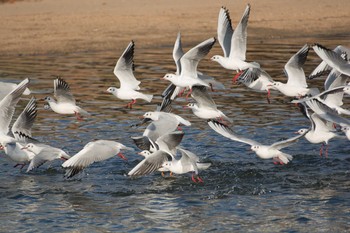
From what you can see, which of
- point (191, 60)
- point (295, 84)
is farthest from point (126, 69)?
point (295, 84)

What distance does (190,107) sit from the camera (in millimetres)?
14641

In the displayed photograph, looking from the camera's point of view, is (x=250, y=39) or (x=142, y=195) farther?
(x=250, y=39)

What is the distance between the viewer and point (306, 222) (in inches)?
440

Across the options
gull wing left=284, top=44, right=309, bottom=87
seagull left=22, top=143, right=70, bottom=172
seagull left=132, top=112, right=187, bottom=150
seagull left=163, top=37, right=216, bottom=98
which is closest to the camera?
seagull left=22, top=143, right=70, bottom=172

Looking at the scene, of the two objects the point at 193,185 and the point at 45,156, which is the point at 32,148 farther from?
the point at 193,185

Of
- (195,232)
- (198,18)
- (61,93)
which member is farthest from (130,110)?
(198,18)

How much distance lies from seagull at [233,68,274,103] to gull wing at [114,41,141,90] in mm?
1912

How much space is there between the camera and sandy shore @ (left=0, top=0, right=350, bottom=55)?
26.2 meters

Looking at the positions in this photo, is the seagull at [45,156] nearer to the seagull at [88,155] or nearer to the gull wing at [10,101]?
the seagull at [88,155]

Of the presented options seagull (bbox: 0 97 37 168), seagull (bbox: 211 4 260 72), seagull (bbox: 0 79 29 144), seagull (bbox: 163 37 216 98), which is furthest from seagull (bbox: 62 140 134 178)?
seagull (bbox: 211 4 260 72)

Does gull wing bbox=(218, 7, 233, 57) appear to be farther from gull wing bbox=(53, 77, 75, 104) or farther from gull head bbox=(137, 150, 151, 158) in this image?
gull head bbox=(137, 150, 151, 158)

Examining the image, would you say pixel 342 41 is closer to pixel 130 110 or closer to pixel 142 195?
pixel 130 110

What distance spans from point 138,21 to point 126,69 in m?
13.9

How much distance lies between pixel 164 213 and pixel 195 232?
83 cm
